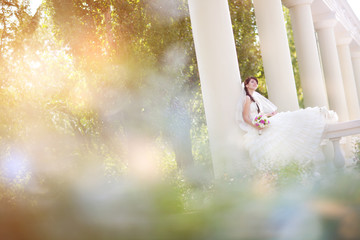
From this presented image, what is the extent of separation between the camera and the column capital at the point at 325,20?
5562 centimetres

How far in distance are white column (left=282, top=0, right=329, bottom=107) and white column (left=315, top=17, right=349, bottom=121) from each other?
12.5m

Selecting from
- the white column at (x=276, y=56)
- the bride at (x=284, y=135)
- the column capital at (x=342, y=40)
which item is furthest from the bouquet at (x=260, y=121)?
the column capital at (x=342, y=40)

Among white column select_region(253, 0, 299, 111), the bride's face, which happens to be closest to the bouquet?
the bride's face

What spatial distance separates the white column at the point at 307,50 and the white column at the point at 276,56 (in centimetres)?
1041

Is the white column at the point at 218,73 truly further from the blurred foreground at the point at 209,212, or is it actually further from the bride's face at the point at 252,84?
the blurred foreground at the point at 209,212

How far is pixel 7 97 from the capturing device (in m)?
38.8

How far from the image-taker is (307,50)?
44.3 metres

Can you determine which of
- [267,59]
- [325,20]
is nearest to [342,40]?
[325,20]

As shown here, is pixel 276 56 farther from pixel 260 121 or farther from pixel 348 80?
pixel 348 80

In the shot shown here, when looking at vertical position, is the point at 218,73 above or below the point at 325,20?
below

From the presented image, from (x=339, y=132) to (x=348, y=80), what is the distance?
5160 centimetres

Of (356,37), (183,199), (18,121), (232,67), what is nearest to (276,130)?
(232,67)

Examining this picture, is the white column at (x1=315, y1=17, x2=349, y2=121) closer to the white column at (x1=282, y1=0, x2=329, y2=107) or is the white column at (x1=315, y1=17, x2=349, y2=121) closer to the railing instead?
the white column at (x1=282, y1=0, x2=329, y2=107)

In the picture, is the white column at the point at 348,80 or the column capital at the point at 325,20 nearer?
the column capital at the point at 325,20
